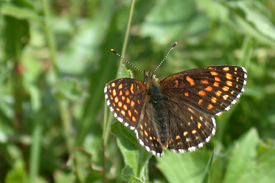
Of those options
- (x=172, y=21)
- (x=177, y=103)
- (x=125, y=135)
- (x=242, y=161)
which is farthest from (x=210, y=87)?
(x=172, y=21)

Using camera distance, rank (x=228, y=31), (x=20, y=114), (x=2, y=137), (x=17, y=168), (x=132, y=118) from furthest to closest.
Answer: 1. (x=228, y=31)
2. (x=20, y=114)
3. (x=2, y=137)
4. (x=17, y=168)
5. (x=132, y=118)

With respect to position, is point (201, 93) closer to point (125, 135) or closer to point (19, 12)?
point (125, 135)

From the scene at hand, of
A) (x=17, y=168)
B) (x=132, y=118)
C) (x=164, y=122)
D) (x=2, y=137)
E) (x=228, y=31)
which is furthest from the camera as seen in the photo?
(x=228, y=31)

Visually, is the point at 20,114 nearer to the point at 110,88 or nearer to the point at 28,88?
the point at 28,88

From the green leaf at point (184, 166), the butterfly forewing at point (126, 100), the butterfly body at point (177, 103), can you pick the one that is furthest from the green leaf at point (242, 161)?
the butterfly forewing at point (126, 100)

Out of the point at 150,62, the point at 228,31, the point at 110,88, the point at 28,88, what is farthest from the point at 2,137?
the point at 228,31

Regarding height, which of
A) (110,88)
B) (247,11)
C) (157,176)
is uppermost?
(247,11)
